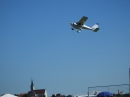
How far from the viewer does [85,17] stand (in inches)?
1795

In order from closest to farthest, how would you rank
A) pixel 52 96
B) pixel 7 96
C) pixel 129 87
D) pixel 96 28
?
pixel 129 87, pixel 7 96, pixel 96 28, pixel 52 96

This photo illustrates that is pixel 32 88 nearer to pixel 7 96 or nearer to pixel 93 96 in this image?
pixel 7 96

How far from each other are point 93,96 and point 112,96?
3860 millimetres

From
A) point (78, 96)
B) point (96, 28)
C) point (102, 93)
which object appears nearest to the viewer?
point (102, 93)

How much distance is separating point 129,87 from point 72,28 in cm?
2108

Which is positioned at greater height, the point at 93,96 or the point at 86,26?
the point at 86,26

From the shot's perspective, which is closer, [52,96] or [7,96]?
[7,96]

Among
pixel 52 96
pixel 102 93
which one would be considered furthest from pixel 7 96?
pixel 52 96

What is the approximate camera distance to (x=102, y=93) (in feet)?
89.5

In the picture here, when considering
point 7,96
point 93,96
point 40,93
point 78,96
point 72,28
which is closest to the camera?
point 93,96

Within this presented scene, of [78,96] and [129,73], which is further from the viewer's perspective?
[78,96]

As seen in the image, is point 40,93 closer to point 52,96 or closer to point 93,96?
→ point 52,96

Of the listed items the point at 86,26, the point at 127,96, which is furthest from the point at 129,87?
the point at 86,26

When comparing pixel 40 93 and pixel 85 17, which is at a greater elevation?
pixel 85 17
